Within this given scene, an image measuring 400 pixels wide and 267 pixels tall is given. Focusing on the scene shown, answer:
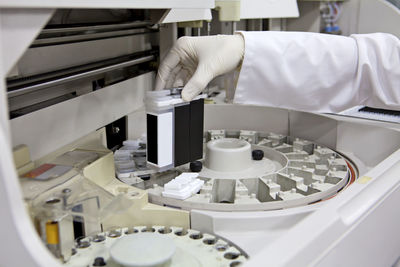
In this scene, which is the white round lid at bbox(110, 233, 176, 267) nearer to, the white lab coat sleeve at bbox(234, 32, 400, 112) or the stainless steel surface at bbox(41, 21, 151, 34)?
the stainless steel surface at bbox(41, 21, 151, 34)

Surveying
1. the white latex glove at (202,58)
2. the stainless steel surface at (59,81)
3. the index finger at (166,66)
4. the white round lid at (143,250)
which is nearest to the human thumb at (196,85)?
the white latex glove at (202,58)

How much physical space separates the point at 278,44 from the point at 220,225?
0.59m

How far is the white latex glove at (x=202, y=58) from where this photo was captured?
3.39ft

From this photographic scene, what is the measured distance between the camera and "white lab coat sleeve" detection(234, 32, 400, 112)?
3.64 ft

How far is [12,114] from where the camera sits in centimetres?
81

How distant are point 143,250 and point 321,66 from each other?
743 millimetres

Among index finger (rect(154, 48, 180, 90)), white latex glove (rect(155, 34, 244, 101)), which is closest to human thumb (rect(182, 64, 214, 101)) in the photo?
white latex glove (rect(155, 34, 244, 101))

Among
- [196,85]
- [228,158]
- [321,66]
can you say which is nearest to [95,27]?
[196,85]

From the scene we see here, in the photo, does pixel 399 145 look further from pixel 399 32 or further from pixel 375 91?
pixel 399 32

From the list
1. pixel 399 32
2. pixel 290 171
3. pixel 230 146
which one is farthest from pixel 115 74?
pixel 399 32

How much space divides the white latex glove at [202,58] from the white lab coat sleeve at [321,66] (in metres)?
0.04

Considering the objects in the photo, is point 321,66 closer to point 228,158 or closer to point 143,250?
point 228,158

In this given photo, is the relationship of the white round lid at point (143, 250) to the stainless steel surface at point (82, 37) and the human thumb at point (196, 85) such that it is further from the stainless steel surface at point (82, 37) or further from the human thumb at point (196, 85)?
the stainless steel surface at point (82, 37)

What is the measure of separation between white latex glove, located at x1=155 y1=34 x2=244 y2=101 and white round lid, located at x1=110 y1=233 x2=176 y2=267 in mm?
445
